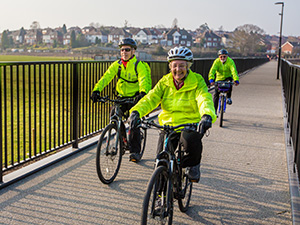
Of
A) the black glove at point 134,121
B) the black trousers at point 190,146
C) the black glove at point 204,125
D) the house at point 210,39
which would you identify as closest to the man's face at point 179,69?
the black trousers at point 190,146

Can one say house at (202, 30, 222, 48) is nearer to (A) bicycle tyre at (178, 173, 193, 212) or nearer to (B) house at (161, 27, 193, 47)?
Answer: (B) house at (161, 27, 193, 47)

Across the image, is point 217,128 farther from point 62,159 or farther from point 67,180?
point 67,180

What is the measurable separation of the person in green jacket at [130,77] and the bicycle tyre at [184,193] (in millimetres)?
1456

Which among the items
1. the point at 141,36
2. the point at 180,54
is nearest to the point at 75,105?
the point at 180,54

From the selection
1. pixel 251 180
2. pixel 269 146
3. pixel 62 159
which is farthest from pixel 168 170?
pixel 269 146

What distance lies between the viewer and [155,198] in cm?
318

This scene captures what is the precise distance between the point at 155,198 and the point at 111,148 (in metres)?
2.14

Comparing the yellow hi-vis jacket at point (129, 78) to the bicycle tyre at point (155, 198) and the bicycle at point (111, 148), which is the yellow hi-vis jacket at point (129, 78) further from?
the bicycle tyre at point (155, 198)

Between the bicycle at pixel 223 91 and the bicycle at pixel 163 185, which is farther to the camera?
the bicycle at pixel 223 91

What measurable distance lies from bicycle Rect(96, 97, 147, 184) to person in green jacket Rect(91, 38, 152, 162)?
0.64 feet

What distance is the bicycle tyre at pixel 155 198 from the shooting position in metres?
3.02

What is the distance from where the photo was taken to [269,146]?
768 cm

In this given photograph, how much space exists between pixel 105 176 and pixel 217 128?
4.78 meters

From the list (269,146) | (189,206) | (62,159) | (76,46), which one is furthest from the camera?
(76,46)
